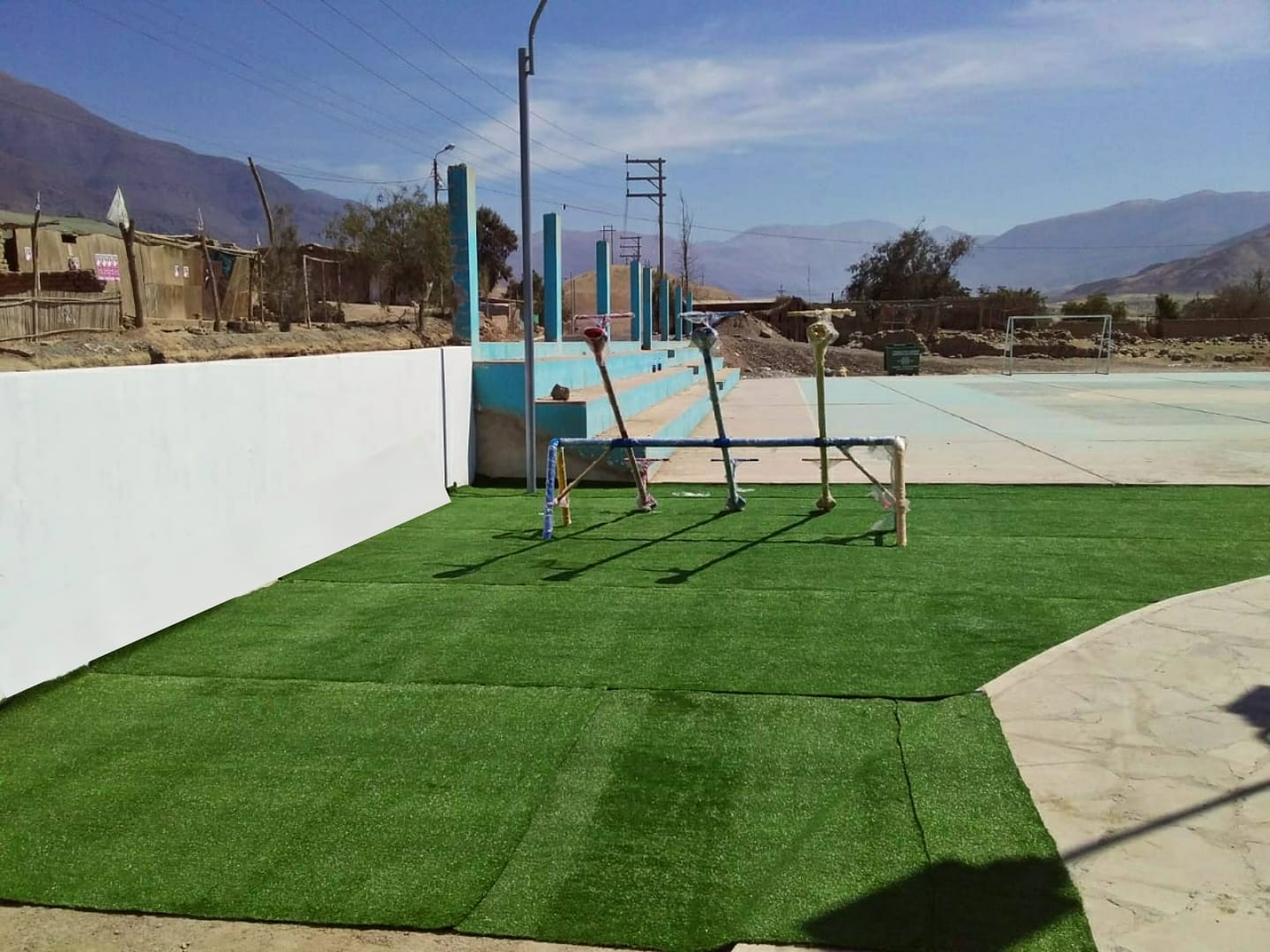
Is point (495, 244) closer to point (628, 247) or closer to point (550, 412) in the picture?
point (628, 247)

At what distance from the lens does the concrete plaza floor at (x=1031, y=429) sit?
1142 cm

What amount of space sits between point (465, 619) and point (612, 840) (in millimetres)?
2811

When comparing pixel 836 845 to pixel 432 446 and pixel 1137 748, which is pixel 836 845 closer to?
pixel 1137 748

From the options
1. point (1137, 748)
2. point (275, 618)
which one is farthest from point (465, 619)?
point (1137, 748)

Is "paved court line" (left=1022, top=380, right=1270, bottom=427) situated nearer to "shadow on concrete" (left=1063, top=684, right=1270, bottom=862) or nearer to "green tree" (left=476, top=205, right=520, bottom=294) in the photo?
"shadow on concrete" (left=1063, top=684, right=1270, bottom=862)

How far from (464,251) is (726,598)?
7.15m

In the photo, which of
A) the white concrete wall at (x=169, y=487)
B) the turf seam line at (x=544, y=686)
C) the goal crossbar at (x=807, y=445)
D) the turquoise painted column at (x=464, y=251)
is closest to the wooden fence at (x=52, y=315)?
the turquoise painted column at (x=464, y=251)

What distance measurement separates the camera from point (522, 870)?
134 inches

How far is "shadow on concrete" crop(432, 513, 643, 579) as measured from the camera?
289 inches

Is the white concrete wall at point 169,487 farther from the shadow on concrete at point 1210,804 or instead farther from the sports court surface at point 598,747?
the shadow on concrete at point 1210,804

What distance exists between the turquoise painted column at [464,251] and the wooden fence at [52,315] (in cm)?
544

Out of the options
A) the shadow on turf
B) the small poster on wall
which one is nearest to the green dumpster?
the small poster on wall

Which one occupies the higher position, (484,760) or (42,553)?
(42,553)

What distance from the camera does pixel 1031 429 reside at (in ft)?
52.0
